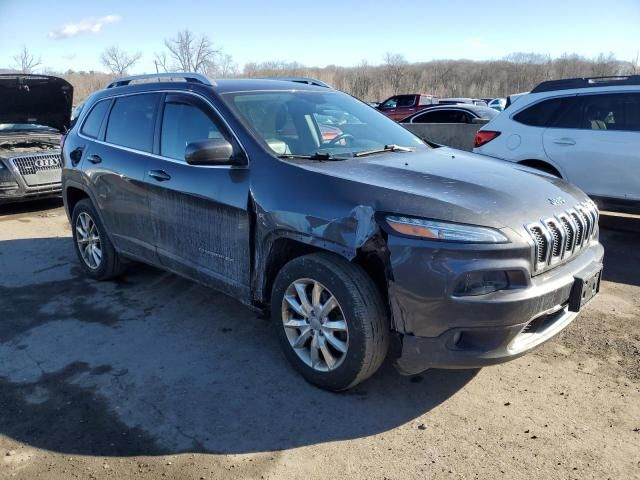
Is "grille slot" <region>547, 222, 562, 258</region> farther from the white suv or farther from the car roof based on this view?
the white suv

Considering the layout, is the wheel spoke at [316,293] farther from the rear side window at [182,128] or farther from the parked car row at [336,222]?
the rear side window at [182,128]

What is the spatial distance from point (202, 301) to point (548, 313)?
2904mm

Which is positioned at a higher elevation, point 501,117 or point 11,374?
point 501,117

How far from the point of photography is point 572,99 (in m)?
6.59

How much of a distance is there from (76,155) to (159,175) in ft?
5.31

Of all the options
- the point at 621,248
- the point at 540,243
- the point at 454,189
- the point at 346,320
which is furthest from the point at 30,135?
the point at 621,248

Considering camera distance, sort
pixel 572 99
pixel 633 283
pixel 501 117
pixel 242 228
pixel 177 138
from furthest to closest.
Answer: pixel 501 117 < pixel 572 99 < pixel 633 283 < pixel 177 138 < pixel 242 228

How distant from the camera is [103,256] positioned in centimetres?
505

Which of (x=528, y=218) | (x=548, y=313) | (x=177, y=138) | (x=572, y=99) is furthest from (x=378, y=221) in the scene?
(x=572, y=99)

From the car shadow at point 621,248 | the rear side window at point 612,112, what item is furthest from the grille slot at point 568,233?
the rear side window at point 612,112

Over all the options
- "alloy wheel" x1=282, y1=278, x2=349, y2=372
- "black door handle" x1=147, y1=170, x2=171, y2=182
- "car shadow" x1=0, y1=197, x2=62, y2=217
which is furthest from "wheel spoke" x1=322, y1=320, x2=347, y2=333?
"car shadow" x1=0, y1=197, x2=62, y2=217

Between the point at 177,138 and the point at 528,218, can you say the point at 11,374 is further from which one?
the point at 528,218

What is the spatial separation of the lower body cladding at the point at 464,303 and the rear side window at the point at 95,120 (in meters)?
3.47

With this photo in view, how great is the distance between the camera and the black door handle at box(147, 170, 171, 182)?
3967 mm
